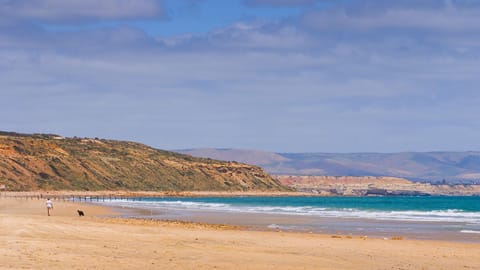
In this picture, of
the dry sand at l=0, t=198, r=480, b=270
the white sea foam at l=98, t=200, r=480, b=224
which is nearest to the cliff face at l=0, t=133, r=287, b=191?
the white sea foam at l=98, t=200, r=480, b=224

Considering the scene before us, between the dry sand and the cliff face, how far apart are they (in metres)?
109

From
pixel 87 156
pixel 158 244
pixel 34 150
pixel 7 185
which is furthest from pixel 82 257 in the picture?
pixel 87 156

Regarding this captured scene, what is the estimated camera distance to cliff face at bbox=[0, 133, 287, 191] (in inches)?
5753

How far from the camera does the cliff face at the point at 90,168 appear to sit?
479 feet

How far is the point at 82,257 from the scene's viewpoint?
2122 cm

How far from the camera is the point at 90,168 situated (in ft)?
538

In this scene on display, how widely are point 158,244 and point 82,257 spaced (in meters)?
5.14

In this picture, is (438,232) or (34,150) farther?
(34,150)

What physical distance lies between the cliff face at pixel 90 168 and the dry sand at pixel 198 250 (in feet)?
357

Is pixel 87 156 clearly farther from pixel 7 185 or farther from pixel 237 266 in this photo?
pixel 237 266

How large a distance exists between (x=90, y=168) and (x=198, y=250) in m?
142

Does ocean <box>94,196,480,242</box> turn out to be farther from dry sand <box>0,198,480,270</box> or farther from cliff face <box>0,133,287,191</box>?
cliff face <box>0,133,287,191</box>

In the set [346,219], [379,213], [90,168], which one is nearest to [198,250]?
[346,219]

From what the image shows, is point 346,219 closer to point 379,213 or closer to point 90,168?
point 379,213
